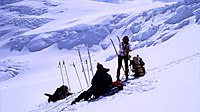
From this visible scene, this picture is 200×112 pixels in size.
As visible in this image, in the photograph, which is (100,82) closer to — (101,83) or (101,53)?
(101,83)

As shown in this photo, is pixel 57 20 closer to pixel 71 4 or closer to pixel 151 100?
pixel 71 4

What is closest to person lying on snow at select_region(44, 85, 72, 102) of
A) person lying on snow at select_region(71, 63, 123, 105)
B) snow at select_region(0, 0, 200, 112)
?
snow at select_region(0, 0, 200, 112)

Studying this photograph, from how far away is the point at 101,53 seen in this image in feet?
203

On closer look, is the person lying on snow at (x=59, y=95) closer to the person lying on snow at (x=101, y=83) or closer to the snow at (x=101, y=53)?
the snow at (x=101, y=53)

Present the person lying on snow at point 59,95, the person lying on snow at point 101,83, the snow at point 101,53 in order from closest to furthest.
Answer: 1. the snow at point 101,53
2. the person lying on snow at point 101,83
3. the person lying on snow at point 59,95

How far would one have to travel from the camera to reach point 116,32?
69.2 metres

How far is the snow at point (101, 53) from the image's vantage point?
7.93 metres

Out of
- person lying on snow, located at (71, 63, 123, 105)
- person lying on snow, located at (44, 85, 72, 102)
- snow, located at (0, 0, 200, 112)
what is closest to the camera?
snow, located at (0, 0, 200, 112)

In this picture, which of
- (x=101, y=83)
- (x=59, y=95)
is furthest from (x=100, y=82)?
(x=59, y=95)

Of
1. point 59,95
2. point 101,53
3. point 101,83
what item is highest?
point 101,83

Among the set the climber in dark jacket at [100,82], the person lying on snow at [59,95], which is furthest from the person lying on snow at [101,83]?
the person lying on snow at [59,95]

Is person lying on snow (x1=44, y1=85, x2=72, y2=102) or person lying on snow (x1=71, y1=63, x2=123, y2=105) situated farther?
person lying on snow (x1=44, y1=85, x2=72, y2=102)

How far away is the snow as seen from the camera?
26.0ft

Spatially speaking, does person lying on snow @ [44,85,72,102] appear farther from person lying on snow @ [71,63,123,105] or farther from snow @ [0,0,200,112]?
person lying on snow @ [71,63,123,105]
